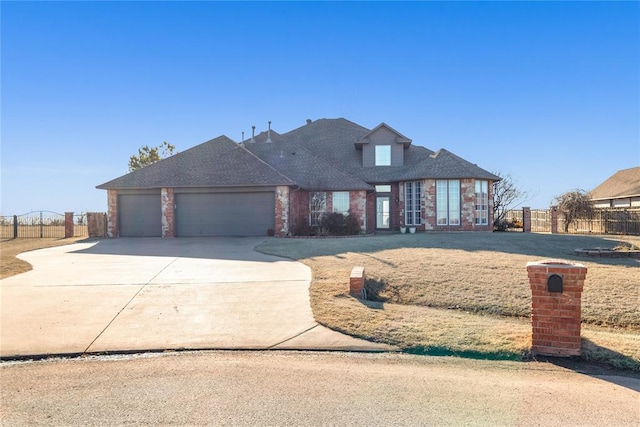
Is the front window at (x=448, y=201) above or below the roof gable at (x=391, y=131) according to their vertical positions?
below

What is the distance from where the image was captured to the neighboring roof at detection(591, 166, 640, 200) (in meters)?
32.7

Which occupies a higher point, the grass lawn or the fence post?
the fence post

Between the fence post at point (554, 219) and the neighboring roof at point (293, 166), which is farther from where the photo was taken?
the fence post at point (554, 219)

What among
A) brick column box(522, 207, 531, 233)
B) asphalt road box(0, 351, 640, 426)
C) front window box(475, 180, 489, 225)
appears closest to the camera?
asphalt road box(0, 351, 640, 426)

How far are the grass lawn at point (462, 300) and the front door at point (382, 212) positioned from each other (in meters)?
10.2

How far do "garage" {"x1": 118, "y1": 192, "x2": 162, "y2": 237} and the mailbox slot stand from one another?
67.1ft

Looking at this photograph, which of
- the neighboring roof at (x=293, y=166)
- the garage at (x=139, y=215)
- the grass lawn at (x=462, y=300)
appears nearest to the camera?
the grass lawn at (x=462, y=300)

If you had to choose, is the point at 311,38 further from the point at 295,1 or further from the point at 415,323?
the point at 415,323

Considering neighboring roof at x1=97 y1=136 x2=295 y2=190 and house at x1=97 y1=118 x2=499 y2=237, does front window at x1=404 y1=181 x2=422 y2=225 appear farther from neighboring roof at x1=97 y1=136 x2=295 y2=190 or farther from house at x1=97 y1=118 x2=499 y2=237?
neighboring roof at x1=97 y1=136 x2=295 y2=190

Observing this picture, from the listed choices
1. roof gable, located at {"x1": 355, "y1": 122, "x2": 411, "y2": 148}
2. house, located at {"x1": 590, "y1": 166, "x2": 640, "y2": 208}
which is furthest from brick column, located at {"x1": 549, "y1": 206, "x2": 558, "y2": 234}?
roof gable, located at {"x1": 355, "y1": 122, "x2": 411, "y2": 148}

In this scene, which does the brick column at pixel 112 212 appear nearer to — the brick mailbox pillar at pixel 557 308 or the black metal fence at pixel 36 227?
the black metal fence at pixel 36 227

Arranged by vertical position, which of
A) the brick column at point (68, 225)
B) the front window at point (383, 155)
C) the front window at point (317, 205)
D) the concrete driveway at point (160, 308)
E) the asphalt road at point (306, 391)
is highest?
the front window at point (383, 155)

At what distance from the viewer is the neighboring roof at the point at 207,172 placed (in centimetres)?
2134

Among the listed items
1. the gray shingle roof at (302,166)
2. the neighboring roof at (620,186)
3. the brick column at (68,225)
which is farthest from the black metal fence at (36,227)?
the neighboring roof at (620,186)
